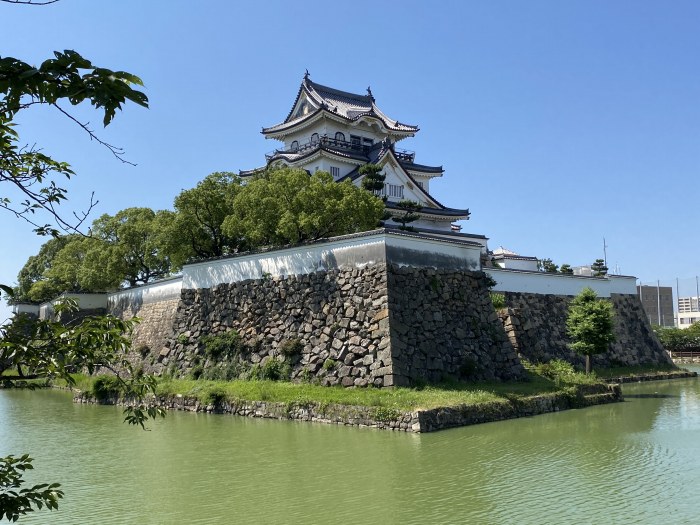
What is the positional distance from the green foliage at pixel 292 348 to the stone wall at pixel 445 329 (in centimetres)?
Answer: 306

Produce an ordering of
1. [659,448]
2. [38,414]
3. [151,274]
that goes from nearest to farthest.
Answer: [659,448]
[38,414]
[151,274]

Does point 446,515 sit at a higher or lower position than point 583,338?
lower

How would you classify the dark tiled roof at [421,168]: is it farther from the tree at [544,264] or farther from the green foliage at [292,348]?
the green foliage at [292,348]

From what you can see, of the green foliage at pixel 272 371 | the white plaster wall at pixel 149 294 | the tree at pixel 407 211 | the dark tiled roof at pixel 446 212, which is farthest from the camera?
the dark tiled roof at pixel 446 212

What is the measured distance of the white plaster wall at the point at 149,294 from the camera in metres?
23.1

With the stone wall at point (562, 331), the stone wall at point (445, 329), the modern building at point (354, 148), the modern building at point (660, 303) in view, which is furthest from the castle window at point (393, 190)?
the modern building at point (660, 303)

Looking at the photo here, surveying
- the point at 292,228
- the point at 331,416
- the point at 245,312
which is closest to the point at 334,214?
the point at 292,228

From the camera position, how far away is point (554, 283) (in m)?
24.8

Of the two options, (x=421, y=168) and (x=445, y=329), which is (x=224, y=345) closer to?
(x=445, y=329)

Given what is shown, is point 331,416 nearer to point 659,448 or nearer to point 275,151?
point 659,448

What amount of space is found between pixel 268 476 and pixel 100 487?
8.10 ft

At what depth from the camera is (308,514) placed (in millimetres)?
7461

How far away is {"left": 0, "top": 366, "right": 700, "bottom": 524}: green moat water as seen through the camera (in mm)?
7523

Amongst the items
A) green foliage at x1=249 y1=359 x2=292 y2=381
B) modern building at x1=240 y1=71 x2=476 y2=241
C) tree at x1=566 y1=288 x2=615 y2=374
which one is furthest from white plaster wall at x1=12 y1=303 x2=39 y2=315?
tree at x1=566 y1=288 x2=615 y2=374
